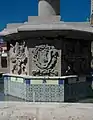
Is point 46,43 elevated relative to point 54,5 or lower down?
lower down

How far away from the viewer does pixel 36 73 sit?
20.3ft

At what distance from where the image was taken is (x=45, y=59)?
20.1 ft

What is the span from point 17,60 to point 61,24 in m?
1.71

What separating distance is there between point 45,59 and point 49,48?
1.00 ft

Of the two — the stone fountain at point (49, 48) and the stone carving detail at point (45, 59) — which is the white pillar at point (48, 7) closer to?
the stone fountain at point (49, 48)

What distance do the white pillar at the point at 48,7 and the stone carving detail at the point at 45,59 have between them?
1.11 meters

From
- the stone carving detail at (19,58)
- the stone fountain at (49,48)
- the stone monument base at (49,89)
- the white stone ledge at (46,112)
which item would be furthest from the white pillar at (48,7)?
the white stone ledge at (46,112)

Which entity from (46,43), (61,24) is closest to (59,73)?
(46,43)

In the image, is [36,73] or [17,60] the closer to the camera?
[36,73]

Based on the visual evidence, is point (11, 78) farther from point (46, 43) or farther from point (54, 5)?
point (54, 5)

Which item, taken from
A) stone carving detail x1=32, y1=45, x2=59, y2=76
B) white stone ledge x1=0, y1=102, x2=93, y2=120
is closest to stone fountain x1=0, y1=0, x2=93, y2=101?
stone carving detail x1=32, y1=45, x2=59, y2=76

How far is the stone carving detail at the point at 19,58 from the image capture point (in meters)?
6.43

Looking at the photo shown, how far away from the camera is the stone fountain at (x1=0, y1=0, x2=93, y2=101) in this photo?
589 cm

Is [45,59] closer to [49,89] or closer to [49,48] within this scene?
[49,48]
